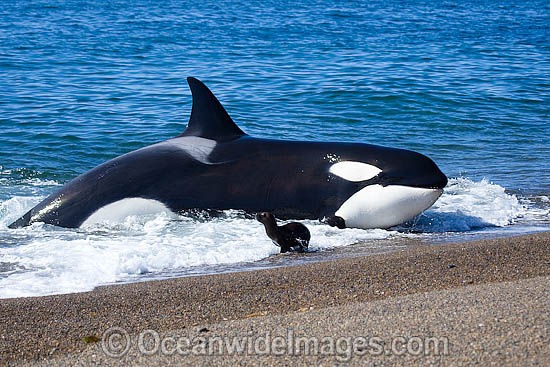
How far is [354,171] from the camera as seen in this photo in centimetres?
1109

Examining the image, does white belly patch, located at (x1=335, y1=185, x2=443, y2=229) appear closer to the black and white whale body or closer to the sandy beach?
the black and white whale body

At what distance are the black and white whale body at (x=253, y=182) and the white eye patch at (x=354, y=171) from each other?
0.01 meters

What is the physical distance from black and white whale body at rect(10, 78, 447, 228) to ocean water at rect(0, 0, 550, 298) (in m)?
0.29

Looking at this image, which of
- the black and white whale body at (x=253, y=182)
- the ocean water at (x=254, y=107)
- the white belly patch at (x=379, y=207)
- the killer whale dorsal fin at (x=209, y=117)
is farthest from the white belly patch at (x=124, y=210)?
the white belly patch at (x=379, y=207)

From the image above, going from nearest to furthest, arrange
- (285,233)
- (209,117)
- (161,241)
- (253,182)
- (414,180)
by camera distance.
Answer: (285,233), (161,241), (414,180), (253,182), (209,117)

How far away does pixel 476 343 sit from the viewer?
17.8ft

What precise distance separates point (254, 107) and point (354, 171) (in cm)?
1214

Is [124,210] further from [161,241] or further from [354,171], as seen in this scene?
[354,171]

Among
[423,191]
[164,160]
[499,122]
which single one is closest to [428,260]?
[423,191]

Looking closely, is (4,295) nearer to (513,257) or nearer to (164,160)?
(164,160)

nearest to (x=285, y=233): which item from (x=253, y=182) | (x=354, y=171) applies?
(x=253, y=182)

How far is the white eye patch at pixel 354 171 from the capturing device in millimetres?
11070

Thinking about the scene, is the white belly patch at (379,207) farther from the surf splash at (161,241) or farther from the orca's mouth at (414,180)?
the surf splash at (161,241)

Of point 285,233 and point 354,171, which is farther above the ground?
point 354,171
